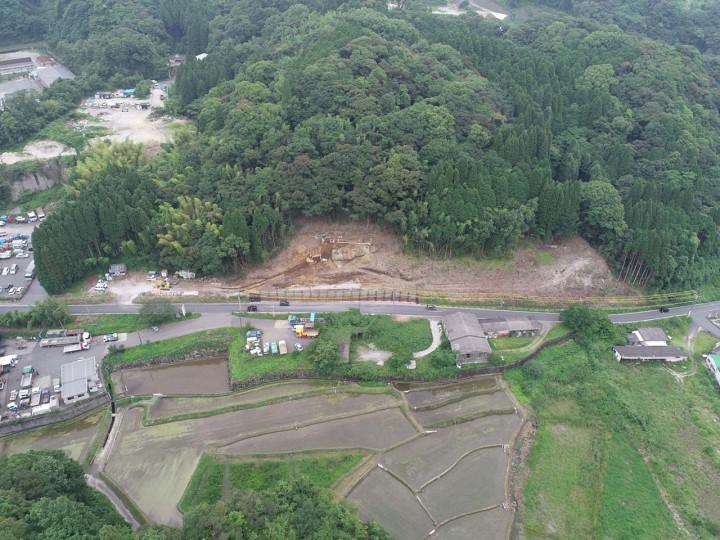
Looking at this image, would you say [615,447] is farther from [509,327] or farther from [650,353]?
[509,327]

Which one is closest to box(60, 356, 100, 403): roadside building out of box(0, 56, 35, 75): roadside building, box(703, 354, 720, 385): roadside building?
box(703, 354, 720, 385): roadside building

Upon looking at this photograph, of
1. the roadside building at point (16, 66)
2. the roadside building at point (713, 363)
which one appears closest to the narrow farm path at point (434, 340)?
the roadside building at point (713, 363)

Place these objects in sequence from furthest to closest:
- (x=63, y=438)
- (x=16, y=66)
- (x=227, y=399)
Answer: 1. (x=16, y=66)
2. (x=227, y=399)
3. (x=63, y=438)

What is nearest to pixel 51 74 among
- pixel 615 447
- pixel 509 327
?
pixel 509 327

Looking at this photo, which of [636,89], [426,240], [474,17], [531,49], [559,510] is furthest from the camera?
[474,17]

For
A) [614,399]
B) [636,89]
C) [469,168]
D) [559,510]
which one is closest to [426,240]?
[469,168]

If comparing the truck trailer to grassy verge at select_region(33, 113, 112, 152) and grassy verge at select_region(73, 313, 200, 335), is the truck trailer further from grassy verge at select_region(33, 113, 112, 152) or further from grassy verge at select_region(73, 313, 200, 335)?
grassy verge at select_region(33, 113, 112, 152)

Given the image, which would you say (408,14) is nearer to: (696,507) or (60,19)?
(60,19)
